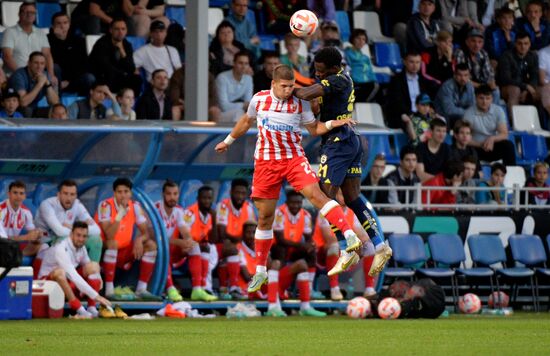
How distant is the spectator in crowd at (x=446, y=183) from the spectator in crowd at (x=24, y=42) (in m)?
5.37

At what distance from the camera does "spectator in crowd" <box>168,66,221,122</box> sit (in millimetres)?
19422

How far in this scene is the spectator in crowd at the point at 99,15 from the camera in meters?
20.1

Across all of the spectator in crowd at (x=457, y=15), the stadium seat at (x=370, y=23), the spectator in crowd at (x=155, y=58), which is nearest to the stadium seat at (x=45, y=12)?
the spectator in crowd at (x=155, y=58)

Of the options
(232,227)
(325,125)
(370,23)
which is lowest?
(232,227)

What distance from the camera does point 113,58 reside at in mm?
19375

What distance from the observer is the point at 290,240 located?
58.0ft

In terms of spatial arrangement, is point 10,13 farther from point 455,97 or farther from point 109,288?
point 455,97

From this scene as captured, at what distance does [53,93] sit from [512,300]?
23.0 feet

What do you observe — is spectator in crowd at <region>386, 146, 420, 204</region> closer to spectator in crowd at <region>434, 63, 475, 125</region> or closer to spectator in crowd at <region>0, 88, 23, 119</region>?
spectator in crowd at <region>434, 63, 475, 125</region>

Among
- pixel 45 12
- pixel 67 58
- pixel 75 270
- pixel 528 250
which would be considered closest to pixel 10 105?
pixel 67 58

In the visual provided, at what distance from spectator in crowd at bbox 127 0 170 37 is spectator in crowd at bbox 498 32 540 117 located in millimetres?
6074

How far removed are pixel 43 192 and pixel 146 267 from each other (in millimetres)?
1560

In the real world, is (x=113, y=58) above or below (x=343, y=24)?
below

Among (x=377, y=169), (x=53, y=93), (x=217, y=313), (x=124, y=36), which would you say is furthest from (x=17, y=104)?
(x=377, y=169)
